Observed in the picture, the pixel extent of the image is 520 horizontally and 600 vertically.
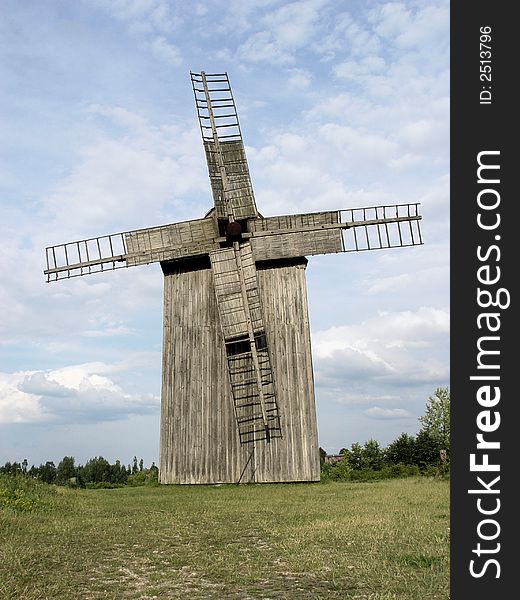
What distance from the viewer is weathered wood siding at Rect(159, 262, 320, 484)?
2416 cm

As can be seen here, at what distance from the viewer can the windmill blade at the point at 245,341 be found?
24219 mm

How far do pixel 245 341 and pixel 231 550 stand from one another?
1341cm

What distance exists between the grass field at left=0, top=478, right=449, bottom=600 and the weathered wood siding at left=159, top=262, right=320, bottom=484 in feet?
15.8

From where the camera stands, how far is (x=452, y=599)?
21.6 feet

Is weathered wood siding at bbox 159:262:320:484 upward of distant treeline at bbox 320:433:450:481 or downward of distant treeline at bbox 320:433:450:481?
upward

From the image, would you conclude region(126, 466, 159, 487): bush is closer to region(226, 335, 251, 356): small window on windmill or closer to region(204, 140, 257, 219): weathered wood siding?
region(226, 335, 251, 356): small window on windmill

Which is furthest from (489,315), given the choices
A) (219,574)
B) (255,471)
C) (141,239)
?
(141,239)

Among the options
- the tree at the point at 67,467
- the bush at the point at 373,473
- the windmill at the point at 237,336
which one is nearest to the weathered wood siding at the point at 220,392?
the windmill at the point at 237,336

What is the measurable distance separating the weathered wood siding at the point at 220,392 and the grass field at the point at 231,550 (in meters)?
4.82

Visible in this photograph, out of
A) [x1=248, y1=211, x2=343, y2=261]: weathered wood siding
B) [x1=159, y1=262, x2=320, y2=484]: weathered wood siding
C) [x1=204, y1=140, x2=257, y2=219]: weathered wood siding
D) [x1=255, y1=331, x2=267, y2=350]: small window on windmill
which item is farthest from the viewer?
[x1=204, y1=140, x2=257, y2=219]: weathered wood siding

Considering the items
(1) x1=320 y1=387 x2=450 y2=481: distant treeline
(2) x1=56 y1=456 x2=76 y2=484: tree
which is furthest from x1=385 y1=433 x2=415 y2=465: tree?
(2) x1=56 y1=456 x2=76 y2=484: tree

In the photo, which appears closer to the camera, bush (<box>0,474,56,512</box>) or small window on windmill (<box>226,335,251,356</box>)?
bush (<box>0,474,56,512</box>)

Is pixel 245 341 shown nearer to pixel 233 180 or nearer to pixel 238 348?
pixel 238 348

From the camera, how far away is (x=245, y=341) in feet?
80.8
